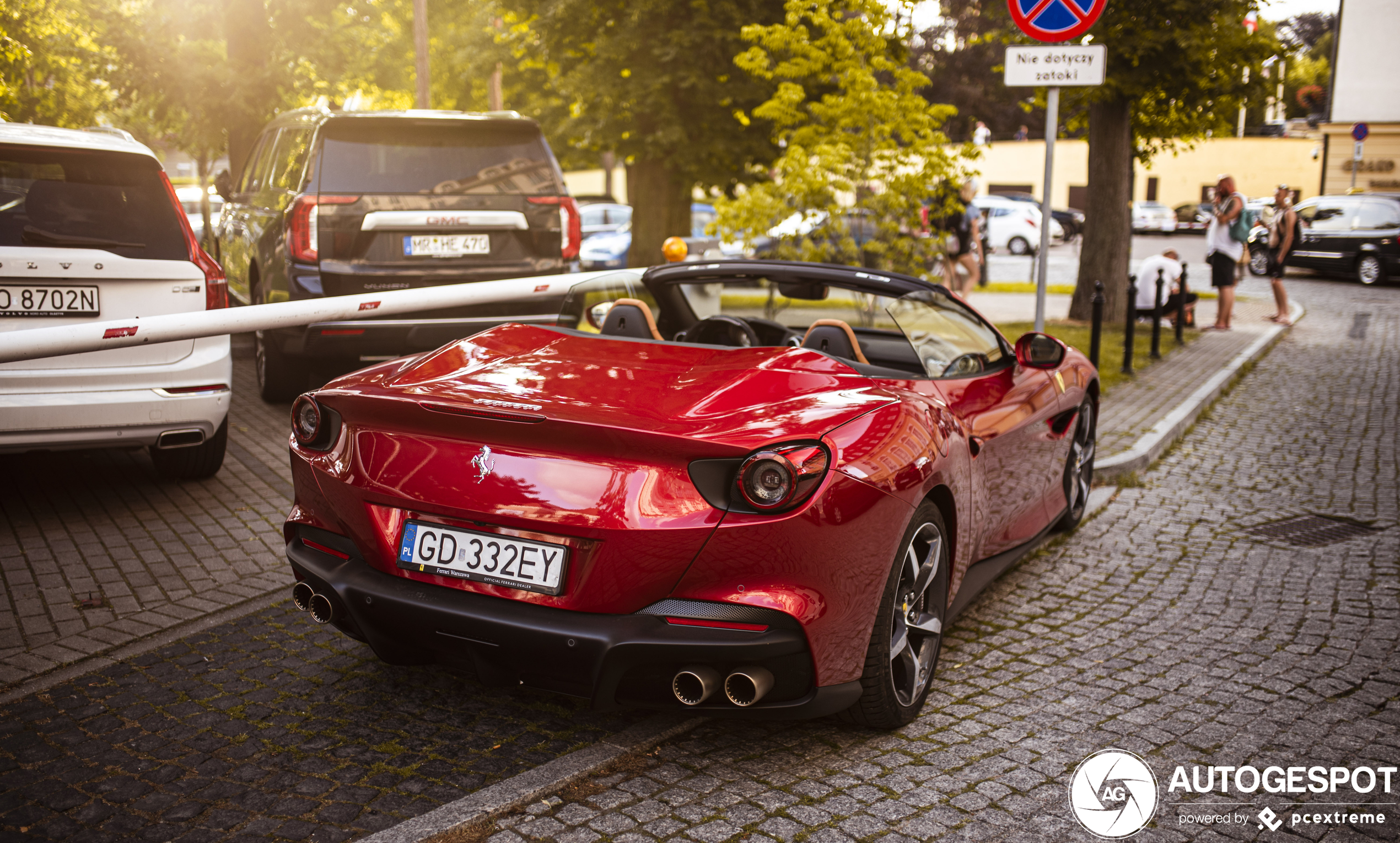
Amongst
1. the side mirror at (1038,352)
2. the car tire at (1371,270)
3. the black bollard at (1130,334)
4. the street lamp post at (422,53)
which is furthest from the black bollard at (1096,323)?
the car tire at (1371,270)

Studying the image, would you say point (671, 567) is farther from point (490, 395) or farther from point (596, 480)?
point (490, 395)

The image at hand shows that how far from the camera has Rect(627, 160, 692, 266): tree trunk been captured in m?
14.9

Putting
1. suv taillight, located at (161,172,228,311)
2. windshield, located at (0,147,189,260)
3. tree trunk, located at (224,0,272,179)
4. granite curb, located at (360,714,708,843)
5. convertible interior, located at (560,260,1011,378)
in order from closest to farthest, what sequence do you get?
1. granite curb, located at (360,714,708,843)
2. convertible interior, located at (560,260,1011,378)
3. windshield, located at (0,147,189,260)
4. suv taillight, located at (161,172,228,311)
5. tree trunk, located at (224,0,272,179)

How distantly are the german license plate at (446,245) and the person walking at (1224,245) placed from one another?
10701mm

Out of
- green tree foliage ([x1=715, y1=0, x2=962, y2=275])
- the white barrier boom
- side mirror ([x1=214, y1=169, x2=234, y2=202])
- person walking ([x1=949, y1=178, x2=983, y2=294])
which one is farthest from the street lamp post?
the white barrier boom

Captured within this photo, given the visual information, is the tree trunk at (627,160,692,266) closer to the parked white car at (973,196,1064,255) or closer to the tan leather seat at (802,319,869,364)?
the tan leather seat at (802,319,869,364)

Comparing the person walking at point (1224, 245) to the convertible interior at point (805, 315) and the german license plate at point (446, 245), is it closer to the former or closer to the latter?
the german license plate at point (446, 245)

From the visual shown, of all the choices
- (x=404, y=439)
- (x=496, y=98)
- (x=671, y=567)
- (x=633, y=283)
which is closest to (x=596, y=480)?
(x=671, y=567)

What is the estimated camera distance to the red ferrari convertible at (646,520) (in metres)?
3.00

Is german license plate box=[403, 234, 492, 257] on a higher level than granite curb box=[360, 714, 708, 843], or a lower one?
higher

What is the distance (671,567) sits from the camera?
2.99 m

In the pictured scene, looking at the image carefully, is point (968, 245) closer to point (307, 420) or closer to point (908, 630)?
point (908, 630)

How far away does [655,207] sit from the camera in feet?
49.5

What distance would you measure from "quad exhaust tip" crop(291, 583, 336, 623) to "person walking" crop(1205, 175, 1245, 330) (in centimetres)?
1415
